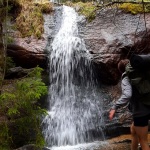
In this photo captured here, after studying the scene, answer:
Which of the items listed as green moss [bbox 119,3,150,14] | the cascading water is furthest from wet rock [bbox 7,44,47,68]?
green moss [bbox 119,3,150,14]

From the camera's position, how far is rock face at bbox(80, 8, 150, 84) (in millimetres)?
9938

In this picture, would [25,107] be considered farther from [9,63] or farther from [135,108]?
[9,63]

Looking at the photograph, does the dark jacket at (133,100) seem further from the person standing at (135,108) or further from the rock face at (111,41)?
the rock face at (111,41)

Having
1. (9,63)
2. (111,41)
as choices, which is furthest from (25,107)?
(111,41)

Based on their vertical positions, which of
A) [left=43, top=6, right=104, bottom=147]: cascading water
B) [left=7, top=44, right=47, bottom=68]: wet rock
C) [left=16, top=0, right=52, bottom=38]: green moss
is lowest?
[left=43, top=6, right=104, bottom=147]: cascading water

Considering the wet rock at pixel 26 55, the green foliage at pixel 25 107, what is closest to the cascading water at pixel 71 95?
the wet rock at pixel 26 55

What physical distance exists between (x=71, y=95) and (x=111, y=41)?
2.65 metres

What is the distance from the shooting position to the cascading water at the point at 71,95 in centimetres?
798

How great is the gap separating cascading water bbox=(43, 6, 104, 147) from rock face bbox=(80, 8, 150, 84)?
1.31ft

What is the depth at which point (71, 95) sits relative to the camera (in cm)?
938

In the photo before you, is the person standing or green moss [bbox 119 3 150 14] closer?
the person standing

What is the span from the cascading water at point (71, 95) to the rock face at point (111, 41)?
0.40 meters

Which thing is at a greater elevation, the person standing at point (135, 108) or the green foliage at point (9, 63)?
the green foliage at point (9, 63)

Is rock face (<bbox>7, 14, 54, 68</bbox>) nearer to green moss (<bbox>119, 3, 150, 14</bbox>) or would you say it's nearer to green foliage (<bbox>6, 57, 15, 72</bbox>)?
green foliage (<bbox>6, 57, 15, 72</bbox>)
